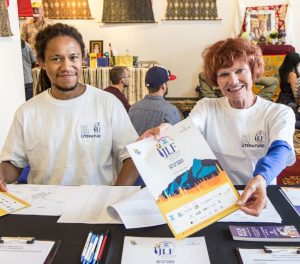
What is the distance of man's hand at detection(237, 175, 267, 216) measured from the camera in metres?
0.83

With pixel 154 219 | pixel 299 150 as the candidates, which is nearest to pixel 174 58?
pixel 299 150

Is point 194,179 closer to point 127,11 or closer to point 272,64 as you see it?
point 272,64

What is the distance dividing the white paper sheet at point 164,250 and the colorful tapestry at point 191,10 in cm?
524

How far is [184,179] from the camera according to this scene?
84 cm

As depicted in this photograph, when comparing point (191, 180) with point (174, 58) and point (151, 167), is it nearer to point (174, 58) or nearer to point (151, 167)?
point (151, 167)

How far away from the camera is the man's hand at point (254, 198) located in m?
0.83

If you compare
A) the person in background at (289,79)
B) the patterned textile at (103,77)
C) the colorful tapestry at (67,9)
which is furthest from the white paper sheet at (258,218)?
the colorful tapestry at (67,9)

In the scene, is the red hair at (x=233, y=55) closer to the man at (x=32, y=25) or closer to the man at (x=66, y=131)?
the man at (x=66, y=131)

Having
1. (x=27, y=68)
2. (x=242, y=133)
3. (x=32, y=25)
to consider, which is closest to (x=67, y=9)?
(x=32, y=25)

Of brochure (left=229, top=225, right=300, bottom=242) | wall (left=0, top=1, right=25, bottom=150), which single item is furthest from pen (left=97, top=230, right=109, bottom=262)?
wall (left=0, top=1, right=25, bottom=150)

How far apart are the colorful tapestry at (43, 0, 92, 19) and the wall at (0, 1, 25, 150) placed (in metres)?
2.66

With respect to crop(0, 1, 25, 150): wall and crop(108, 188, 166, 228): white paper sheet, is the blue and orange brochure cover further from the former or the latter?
crop(0, 1, 25, 150): wall

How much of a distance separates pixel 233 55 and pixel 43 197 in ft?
2.77

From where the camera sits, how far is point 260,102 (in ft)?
4.52
